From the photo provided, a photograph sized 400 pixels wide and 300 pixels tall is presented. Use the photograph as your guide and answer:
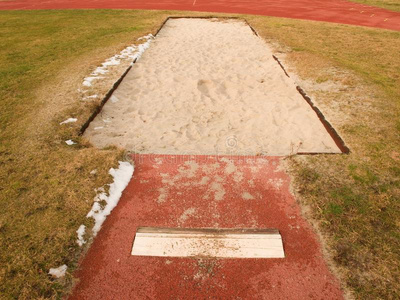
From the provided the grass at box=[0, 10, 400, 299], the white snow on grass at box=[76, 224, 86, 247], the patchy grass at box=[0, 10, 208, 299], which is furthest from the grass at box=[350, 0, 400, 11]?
the white snow on grass at box=[76, 224, 86, 247]

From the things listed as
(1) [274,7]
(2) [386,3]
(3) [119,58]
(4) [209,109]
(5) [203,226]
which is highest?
(2) [386,3]

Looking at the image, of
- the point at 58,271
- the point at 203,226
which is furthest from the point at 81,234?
the point at 203,226

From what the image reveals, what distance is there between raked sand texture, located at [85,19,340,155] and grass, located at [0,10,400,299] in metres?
0.50

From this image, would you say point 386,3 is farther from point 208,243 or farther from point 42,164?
point 42,164

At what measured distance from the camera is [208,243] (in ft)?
10.2

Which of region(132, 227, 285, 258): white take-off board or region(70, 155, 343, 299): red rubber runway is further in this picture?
region(132, 227, 285, 258): white take-off board

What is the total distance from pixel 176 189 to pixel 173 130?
5.38 ft

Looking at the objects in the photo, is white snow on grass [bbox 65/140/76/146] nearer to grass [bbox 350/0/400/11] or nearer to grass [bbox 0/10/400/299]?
grass [bbox 0/10/400/299]

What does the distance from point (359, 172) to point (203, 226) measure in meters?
2.68

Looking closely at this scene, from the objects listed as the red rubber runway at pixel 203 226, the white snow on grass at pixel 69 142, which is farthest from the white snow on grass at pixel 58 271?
the white snow on grass at pixel 69 142

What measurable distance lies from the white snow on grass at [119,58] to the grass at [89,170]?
0.31 metres

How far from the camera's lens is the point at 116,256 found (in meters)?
3.01

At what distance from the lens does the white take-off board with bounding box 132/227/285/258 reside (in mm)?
3014

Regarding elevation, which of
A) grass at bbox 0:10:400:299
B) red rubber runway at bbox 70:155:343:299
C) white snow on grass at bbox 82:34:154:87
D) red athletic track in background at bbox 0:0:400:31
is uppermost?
red athletic track in background at bbox 0:0:400:31
